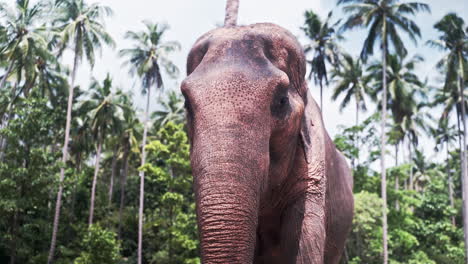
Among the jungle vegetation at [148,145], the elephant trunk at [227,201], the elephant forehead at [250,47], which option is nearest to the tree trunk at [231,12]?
the elephant forehead at [250,47]

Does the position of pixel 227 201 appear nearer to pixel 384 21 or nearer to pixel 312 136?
pixel 312 136

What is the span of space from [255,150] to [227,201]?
1.27 feet

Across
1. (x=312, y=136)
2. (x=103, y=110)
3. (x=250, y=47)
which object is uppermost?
(x=103, y=110)

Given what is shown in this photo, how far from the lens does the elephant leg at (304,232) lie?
343 cm

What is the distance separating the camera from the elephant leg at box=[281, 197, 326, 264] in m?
3.43

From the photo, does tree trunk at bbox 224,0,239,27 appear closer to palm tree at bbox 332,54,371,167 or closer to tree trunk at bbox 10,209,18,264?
tree trunk at bbox 10,209,18,264

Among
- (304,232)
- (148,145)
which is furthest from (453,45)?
(304,232)

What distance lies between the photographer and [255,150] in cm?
272

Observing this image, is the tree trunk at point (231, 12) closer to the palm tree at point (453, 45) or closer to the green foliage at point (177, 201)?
the green foliage at point (177, 201)

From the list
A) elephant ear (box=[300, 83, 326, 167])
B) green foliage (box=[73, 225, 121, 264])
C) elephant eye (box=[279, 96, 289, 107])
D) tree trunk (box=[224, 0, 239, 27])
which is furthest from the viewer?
green foliage (box=[73, 225, 121, 264])

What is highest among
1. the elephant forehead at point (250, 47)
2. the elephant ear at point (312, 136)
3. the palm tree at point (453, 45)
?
the palm tree at point (453, 45)

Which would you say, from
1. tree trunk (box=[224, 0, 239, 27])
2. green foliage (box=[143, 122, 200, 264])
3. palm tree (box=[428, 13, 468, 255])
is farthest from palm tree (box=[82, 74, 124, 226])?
tree trunk (box=[224, 0, 239, 27])

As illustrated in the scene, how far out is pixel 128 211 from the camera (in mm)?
34000

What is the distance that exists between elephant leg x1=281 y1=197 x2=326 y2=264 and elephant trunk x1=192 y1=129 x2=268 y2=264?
0.94 m
